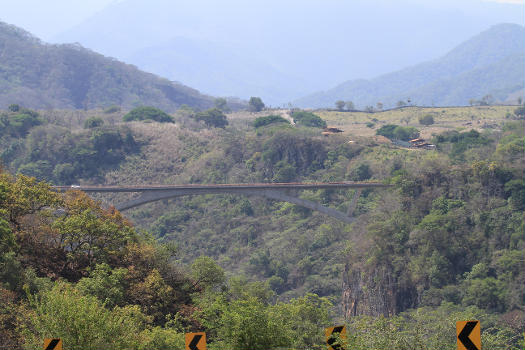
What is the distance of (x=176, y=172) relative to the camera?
3135 inches

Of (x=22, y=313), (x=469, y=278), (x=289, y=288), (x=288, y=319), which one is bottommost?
(x=289, y=288)

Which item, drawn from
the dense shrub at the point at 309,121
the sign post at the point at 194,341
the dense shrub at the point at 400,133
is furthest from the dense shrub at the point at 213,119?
the sign post at the point at 194,341

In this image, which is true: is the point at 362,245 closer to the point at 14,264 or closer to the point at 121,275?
the point at 121,275

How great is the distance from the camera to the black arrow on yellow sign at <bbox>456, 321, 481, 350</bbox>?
45.9 feet

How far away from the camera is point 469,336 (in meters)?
14.1

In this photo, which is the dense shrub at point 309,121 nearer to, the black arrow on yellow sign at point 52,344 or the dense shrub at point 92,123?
the dense shrub at point 92,123

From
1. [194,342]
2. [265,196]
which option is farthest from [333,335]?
[265,196]

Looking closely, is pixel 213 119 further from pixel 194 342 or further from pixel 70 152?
pixel 194 342

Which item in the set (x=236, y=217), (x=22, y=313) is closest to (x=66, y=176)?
(x=236, y=217)

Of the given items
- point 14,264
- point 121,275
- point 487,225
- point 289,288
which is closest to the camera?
point 14,264

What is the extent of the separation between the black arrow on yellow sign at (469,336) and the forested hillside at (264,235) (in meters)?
6.21

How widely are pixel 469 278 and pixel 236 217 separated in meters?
29.2

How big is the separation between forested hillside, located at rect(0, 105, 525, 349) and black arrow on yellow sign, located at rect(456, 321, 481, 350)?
20.4ft

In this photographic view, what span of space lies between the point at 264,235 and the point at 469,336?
5336 centimetres
